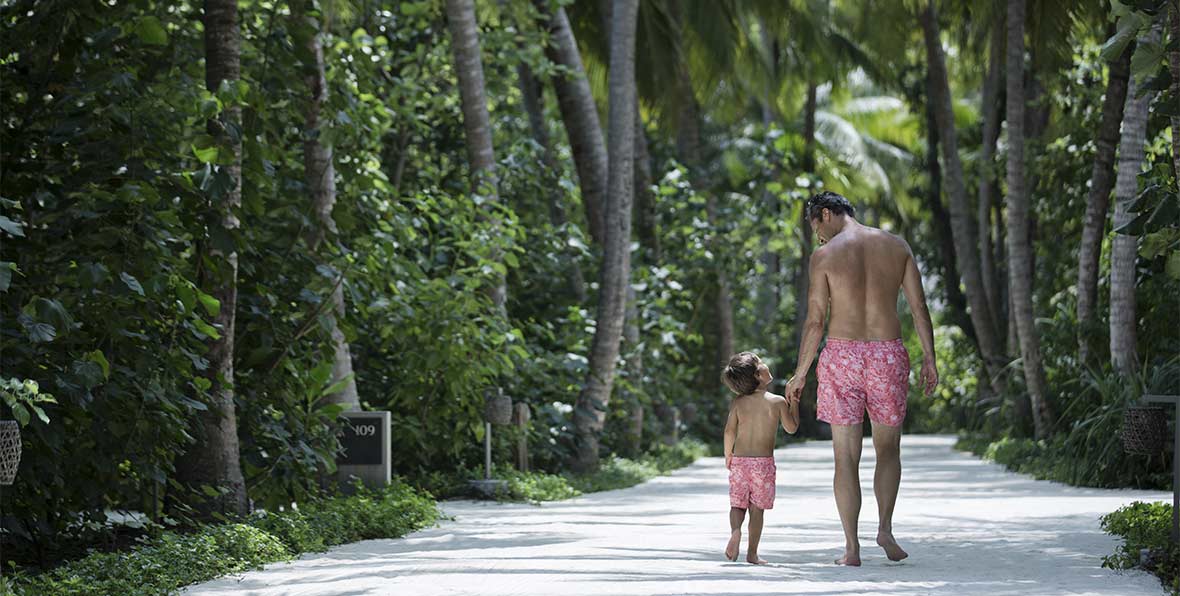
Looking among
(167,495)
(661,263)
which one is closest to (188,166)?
(167,495)

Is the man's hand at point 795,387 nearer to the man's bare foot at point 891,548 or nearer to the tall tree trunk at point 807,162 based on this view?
the man's bare foot at point 891,548

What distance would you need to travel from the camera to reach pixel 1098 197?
17391 mm

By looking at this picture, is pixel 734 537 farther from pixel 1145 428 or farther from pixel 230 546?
pixel 1145 428

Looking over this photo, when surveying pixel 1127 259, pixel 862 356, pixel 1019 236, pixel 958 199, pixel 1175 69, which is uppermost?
pixel 958 199

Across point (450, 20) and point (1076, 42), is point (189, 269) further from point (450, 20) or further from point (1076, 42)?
point (1076, 42)

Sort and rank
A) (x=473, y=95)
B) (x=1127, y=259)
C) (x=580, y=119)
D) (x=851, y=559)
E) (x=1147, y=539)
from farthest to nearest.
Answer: (x=580, y=119), (x=1127, y=259), (x=473, y=95), (x=1147, y=539), (x=851, y=559)

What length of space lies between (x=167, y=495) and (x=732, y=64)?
53.2 ft

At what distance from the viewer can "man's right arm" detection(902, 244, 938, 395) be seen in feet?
25.9

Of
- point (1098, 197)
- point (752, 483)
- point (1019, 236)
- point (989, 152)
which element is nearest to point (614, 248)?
point (1098, 197)

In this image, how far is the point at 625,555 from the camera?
27.0 ft

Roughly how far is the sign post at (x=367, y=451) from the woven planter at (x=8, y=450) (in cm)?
553

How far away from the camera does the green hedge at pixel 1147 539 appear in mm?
7191

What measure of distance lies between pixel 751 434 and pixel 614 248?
8269 mm

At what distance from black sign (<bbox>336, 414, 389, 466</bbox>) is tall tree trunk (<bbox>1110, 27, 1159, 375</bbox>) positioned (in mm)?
7696
